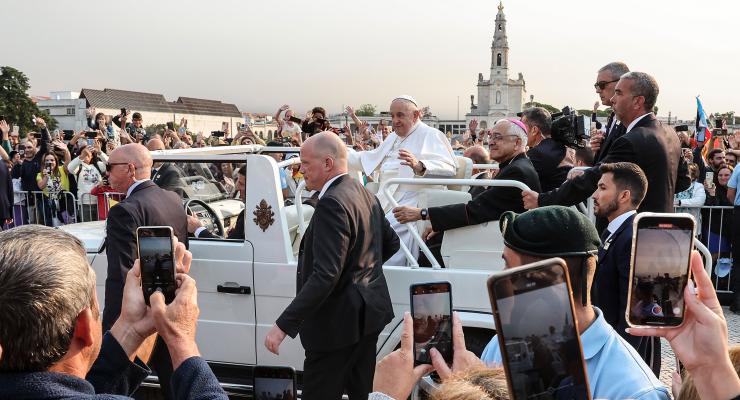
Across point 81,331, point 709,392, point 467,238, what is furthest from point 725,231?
point 81,331

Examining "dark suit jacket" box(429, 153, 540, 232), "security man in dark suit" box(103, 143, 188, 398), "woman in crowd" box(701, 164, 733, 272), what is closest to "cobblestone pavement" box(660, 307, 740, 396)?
"woman in crowd" box(701, 164, 733, 272)

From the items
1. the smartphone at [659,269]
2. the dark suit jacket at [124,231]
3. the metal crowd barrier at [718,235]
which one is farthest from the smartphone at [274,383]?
the metal crowd barrier at [718,235]

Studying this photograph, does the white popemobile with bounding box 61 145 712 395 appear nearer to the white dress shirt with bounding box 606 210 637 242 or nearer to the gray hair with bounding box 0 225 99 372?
the white dress shirt with bounding box 606 210 637 242

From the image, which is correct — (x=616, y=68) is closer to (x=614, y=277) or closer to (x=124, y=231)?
(x=614, y=277)

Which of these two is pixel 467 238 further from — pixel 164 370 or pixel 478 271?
pixel 164 370

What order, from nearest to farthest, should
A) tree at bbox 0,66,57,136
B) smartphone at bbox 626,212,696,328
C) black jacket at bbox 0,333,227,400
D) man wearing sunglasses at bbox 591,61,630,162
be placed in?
black jacket at bbox 0,333,227,400
smartphone at bbox 626,212,696,328
man wearing sunglasses at bbox 591,61,630,162
tree at bbox 0,66,57,136

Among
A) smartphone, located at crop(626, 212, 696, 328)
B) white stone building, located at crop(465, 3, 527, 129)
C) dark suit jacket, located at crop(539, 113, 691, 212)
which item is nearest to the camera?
smartphone, located at crop(626, 212, 696, 328)

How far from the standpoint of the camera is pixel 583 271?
2.13 m

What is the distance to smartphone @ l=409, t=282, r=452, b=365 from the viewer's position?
2125 millimetres

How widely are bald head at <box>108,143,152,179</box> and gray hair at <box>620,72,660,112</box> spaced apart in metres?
3.34

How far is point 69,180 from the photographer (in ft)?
34.1

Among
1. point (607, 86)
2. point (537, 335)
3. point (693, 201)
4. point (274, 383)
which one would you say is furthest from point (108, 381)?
point (693, 201)

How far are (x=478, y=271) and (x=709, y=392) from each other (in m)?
2.72

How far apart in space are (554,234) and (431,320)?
0.53 m
